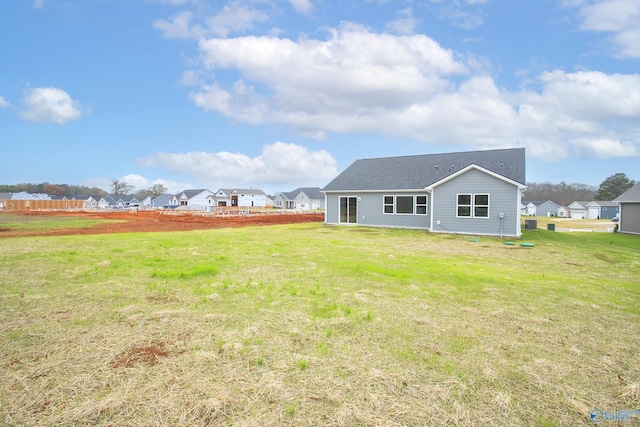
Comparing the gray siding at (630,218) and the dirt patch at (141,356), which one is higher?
the gray siding at (630,218)

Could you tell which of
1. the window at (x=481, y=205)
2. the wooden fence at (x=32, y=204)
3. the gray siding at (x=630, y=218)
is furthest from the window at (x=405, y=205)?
the wooden fence at (x=32, y=204)

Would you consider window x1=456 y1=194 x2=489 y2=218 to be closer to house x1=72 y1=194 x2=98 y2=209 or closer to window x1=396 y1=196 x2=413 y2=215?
window x1=396 y1=196 x2=413 y2=215

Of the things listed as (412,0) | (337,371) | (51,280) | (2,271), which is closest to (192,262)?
(51,280)

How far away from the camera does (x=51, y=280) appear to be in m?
7.16

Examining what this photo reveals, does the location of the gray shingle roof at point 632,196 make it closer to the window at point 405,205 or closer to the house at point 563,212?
the window at point 405,205

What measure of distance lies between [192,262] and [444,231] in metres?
15.0

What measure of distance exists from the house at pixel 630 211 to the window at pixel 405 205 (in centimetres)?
1301

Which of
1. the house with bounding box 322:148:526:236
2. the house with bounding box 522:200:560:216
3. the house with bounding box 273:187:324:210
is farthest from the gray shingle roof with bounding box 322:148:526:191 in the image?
the house with bounding box 522:200:560:216

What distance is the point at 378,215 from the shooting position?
911 inches

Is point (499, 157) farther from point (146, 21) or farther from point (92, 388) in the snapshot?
point (92, 388)

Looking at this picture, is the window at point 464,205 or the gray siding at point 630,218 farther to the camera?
the gray siding at point 630,218

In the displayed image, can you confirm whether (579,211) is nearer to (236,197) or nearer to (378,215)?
(378,215)

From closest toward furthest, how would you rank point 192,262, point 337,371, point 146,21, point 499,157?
point 337,371
point 192,262
point 146,21
point 499,157

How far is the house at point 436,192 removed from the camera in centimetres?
1775
